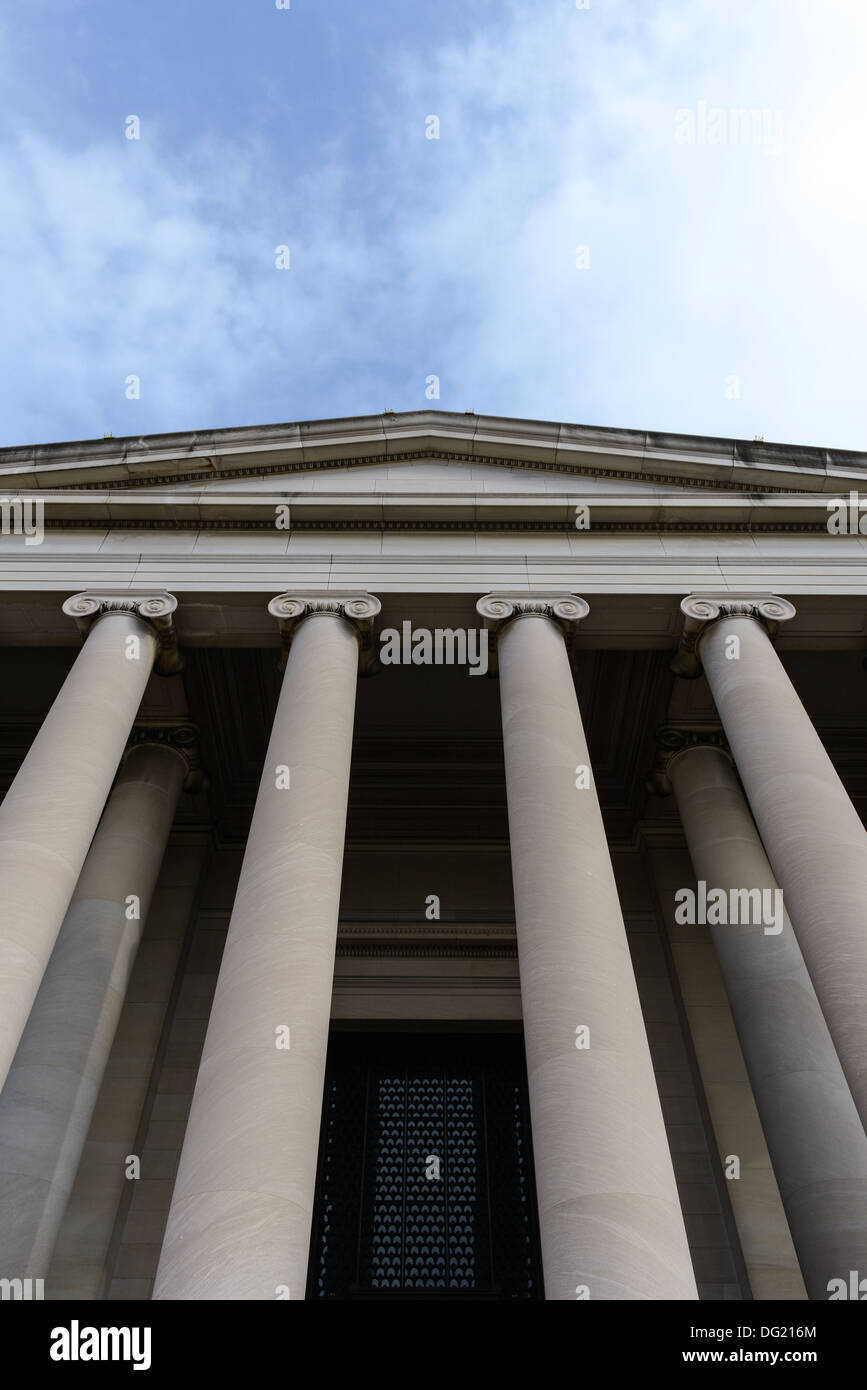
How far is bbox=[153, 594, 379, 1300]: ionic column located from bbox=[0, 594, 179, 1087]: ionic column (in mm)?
3263

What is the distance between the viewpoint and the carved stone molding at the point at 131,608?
25.2 m

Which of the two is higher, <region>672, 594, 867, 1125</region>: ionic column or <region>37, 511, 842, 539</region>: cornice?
<region>37, 511, 842, 539</region>: cornice

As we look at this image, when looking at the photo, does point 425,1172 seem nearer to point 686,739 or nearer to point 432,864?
point 432,864

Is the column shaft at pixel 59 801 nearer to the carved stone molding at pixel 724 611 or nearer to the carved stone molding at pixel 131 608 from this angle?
the carved stone molding at pixel 131 608

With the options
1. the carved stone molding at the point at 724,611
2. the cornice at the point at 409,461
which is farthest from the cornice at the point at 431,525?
the carved stone molding at the point at 724,611

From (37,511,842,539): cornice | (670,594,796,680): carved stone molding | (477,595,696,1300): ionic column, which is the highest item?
(37,511,842,539): cornice

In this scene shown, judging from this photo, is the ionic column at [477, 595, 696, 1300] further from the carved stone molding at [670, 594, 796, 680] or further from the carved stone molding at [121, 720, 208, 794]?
the carved stone molding at [121, 720, 208, 794]

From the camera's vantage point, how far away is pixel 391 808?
114 ft

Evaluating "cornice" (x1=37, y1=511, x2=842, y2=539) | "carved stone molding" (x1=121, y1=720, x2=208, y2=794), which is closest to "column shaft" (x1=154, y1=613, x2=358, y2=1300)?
"cornice" (x1=37, y1=511, x2=842, y2=539)

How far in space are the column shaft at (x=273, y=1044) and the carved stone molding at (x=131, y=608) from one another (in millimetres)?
4550

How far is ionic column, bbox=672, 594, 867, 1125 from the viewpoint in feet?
56.4

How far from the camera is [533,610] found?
993 inches
